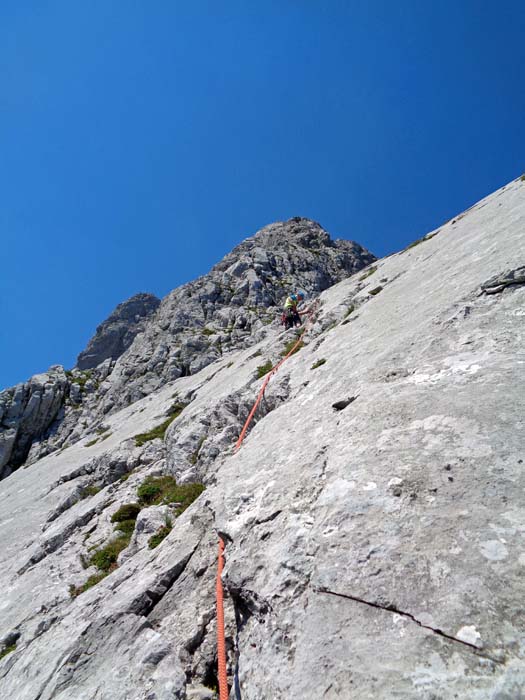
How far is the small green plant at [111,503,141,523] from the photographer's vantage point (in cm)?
1636

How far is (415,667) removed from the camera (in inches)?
150

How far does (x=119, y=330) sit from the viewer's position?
119 metres

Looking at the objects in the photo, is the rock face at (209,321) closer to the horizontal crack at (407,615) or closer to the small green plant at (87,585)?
the small green plant at (87,585)

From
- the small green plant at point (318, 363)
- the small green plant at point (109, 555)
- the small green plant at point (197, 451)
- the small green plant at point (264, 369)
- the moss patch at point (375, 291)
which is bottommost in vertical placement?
the small green plant at point (109, 555)

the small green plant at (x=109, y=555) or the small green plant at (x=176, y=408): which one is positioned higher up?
the small green plant at (x=176, y=408)

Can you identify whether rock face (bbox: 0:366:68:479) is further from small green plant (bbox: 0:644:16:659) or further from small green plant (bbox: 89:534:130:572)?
small green plant (bbox: 0:644:16:659)

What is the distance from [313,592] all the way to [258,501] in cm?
299

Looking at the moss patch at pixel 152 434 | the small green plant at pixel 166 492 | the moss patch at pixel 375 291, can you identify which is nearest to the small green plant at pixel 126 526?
the small green plant at pixel 166 492

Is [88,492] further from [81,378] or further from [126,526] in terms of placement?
[81,378]

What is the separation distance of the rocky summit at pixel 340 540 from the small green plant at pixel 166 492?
0.12 metres

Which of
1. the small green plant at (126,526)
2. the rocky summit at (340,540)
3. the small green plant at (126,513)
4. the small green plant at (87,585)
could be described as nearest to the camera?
the rocky summit at (340,540)

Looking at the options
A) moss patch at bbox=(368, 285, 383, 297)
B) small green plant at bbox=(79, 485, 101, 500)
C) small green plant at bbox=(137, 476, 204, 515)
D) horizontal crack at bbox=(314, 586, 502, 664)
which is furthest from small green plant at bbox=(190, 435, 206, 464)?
moss patch at bbox=(368, 285, 383, 297)

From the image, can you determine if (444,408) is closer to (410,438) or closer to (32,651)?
(410,438)

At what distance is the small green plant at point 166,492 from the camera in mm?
14195
